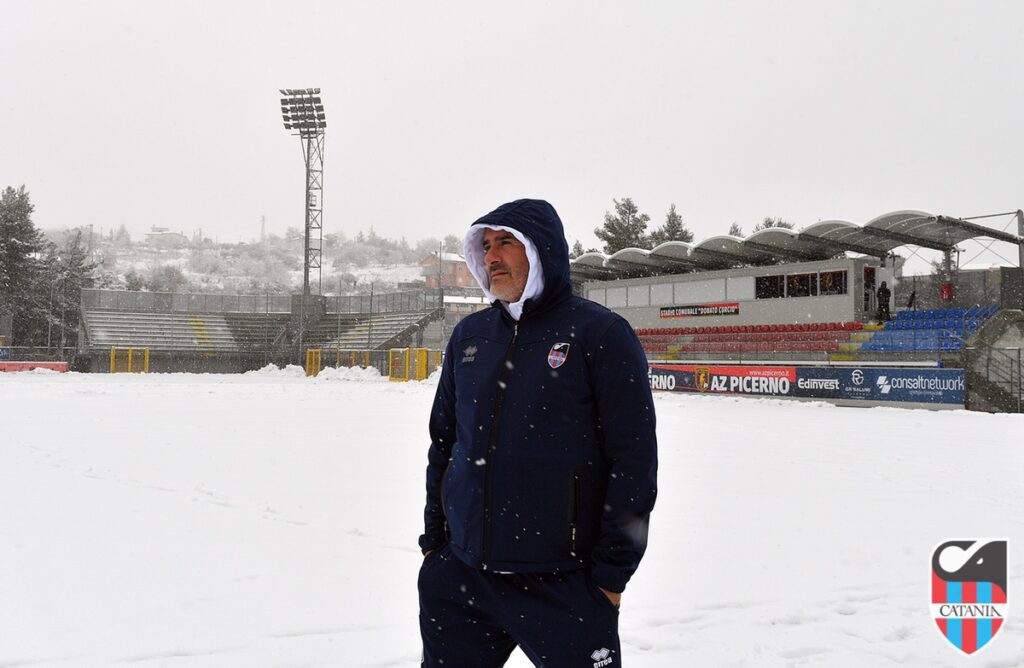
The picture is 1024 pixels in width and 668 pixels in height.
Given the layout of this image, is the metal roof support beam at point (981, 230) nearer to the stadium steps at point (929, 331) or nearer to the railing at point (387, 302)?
the stadium steps at point (929, 331)

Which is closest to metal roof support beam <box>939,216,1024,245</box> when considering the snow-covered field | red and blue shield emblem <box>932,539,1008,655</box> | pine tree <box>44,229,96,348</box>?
the snow-covered field

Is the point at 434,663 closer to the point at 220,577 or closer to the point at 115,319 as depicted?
the point at 220,577

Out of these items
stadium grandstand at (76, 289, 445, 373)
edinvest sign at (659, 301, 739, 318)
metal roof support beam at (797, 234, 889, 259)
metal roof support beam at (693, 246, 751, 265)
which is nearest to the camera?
metal roof support beam at (797, 234, 889, 259)

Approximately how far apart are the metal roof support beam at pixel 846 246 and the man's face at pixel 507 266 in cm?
2552

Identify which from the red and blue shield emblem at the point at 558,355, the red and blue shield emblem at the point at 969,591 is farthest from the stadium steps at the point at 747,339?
the red and blue shield emblem at the point at 558,355

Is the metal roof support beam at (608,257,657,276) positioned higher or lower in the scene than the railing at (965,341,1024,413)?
higher

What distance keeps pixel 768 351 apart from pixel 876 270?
246 inches

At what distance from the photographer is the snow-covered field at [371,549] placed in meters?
3.50

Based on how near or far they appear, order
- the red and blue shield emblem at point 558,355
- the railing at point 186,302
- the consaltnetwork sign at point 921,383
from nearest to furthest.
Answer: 1. the red and blue shield emblem at point 558,355
2. the consaltnetwork sign at point 921,383
3. the railing at point 186,302

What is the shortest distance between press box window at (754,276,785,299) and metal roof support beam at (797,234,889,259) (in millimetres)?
2816

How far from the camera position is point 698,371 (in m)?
24.7

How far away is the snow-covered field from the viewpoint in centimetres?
350

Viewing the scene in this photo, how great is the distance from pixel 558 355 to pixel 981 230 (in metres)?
26.7

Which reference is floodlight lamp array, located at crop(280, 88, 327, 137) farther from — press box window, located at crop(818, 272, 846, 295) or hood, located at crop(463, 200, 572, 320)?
hood, located at crop(463, 200, 572, 320)
